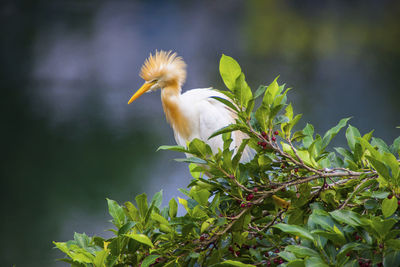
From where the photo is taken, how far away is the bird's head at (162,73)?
112 centimetres

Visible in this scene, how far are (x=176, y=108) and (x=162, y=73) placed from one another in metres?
0.09

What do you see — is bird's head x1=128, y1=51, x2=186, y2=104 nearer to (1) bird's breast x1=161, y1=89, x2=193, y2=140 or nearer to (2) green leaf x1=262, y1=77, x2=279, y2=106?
(1) bird's breast x1=161, y1=89, x2=193, y2=140

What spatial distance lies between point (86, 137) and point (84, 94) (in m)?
0.47

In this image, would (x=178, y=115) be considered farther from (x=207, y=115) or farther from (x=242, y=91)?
(x=242, y=91)

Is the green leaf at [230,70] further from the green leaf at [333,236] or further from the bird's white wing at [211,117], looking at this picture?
the bird's white wing at [211,117]

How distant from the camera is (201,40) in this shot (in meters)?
3.29

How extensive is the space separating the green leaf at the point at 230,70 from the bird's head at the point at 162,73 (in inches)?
29.6

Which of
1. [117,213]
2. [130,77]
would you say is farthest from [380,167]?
[130,77]

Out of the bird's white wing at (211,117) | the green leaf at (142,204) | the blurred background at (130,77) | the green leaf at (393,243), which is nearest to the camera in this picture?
the green leaf at (393,243)

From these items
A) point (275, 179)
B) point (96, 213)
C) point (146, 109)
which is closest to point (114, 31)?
point (146, 109)

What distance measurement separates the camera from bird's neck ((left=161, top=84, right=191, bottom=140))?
1121 mm

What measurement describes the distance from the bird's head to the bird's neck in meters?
0.01

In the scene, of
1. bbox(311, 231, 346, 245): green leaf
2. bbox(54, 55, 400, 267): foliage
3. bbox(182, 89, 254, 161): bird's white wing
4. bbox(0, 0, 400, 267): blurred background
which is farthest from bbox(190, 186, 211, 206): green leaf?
bbox(0, 0, 400, 267): blurred background

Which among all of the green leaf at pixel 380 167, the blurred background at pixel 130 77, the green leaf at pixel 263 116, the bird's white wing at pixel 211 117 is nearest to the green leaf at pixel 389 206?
the green leaf at pixel 380 167
